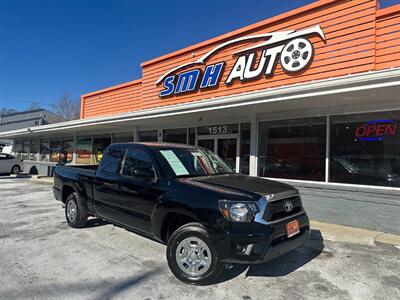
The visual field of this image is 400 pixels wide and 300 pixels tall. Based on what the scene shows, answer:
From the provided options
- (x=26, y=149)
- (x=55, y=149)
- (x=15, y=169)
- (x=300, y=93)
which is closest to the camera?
(x=300, y=93)

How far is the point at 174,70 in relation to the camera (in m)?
12.0

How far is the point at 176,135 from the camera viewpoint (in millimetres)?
12664

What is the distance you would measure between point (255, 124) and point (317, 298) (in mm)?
6317

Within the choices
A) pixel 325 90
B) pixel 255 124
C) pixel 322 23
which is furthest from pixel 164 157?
pixel 322 23

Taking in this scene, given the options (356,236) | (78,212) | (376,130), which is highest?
(376,130)

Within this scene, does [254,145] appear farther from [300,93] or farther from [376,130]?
[376,130]

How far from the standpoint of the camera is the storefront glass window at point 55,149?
2084 cm

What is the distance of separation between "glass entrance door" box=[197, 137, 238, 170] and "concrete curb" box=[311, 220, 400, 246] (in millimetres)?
3879

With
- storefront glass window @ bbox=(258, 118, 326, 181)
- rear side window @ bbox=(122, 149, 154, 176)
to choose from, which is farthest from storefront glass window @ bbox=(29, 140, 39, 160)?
rear side window @ bbox=(122, 149, 154, 176)

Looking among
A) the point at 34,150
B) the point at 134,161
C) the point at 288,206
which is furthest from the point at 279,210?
the point at 34,150

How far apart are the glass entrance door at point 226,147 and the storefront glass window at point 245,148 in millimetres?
223

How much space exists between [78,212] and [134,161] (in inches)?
82.1

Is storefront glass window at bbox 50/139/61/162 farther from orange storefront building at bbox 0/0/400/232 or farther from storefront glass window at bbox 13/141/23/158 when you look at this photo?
orange storefront building at bbox 0/0/400/232

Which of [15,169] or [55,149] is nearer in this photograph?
[55,149]
